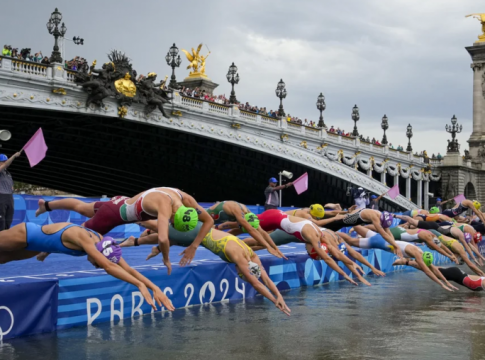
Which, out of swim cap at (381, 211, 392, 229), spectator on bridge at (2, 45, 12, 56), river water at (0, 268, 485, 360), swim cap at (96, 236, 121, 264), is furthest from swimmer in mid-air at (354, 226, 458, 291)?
spectator on bridge at (2, 45, 12, 56)

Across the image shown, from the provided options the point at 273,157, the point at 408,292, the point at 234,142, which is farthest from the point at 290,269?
the point at 273,157

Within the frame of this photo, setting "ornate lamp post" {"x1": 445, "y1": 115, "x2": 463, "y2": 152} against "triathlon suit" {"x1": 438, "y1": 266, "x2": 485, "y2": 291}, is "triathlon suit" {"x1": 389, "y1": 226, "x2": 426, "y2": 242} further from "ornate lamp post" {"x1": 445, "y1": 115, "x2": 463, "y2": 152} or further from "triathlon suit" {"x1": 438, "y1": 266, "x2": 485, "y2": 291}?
"ornate lamp post" {"x1": 445, "y1": 115, "x2": 463, "y2": 152}

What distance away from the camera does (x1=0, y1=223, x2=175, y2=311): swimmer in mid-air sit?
9781 mm

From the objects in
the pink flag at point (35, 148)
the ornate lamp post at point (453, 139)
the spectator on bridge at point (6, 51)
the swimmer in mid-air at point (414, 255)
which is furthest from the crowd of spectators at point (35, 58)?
the ornate lamp post at point (453, 139)

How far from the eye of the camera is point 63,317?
11266mm

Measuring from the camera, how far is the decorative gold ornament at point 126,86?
47375mm

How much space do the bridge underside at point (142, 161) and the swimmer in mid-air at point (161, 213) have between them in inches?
1341

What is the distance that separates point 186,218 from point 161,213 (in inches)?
16.4

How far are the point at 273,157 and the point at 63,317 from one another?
170 feet

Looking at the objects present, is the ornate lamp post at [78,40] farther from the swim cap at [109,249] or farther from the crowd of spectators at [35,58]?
the swim cap at [109,249]

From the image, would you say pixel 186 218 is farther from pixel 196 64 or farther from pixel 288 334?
pixel 196 64

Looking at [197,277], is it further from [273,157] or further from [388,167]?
[388,167]

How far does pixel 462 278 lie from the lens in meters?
17.7

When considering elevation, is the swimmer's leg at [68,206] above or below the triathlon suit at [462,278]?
above
